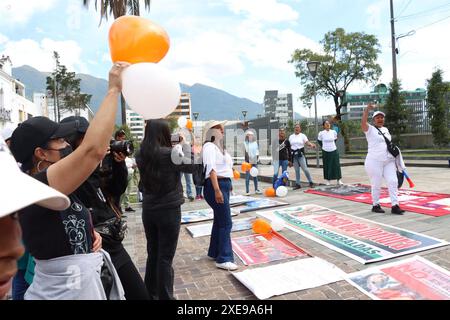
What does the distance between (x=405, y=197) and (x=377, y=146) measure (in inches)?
82.1

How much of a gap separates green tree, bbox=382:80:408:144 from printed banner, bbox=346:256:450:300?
1778 cm

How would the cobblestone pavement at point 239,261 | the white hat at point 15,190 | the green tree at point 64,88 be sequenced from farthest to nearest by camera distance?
1. the green tree at point 64,88
2. the cobblestone pavement at point 239,261
3. the white hat at point 15,190

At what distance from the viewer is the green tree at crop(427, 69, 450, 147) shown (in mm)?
17078

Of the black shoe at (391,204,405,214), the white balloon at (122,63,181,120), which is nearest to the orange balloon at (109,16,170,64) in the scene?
the white balloon at (122,63,181,120)

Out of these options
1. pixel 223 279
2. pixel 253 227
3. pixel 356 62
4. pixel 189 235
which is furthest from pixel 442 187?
pixel 356 62

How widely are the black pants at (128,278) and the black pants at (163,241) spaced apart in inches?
27.2

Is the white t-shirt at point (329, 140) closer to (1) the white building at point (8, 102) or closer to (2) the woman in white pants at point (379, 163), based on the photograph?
(2) the woman in white pants at point (379, 163)

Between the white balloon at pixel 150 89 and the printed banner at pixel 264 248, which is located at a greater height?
the white balloon at pixel 150 89

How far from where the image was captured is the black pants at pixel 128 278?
2.27 meters

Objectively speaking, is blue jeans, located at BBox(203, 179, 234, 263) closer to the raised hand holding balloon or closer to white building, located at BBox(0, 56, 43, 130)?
the raised hand holding balloon

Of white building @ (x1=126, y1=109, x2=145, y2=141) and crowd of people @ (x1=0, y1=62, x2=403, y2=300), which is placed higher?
white building @ (x1=126, y1=109, x2=145, y2=141)

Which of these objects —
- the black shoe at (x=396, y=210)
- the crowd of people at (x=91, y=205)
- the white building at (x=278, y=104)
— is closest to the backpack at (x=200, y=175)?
the crowd of people at (x=91, y=205)

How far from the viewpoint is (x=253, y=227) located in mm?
5281
